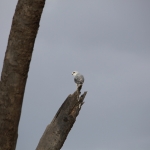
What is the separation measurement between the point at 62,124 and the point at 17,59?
167 inches

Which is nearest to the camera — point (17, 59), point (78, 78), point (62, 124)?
point (17, 59)

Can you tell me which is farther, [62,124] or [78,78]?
[78,78]

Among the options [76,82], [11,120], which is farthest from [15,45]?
[76,82]

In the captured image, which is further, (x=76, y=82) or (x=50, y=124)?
(x=76, y=82)

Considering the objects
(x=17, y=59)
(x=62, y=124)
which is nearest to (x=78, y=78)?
(x=62, y=124)

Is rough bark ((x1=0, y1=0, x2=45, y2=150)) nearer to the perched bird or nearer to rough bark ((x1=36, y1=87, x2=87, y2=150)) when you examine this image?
rough bark ((x1=36, y1=87, x2=87, y2=150))

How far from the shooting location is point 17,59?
15.2 ft

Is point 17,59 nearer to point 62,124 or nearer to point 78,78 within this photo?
point 62,124

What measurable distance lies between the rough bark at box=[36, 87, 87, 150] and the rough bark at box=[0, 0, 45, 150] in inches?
141

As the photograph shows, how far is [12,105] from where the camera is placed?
4.67 meters

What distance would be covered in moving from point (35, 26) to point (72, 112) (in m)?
4.43

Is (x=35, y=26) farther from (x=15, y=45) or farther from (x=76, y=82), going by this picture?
(x=76, y=82)

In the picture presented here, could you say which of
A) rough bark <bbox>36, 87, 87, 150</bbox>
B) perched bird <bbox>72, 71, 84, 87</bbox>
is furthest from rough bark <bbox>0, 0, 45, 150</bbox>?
perched bird <bbox>72, 71, 84, 87</bbox>

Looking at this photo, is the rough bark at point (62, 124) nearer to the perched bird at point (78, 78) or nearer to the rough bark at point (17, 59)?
the perched bird at point (78, 78)
